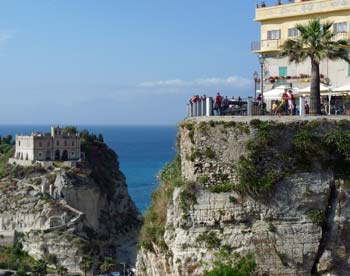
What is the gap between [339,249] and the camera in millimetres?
19969

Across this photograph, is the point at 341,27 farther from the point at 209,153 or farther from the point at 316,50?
the point at 209,153

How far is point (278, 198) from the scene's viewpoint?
66.0 feet

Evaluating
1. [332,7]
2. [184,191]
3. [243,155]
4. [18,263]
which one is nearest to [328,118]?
[243,155]

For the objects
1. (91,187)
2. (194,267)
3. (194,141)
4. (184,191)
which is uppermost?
(194,141)

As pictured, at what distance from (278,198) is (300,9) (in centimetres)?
1011

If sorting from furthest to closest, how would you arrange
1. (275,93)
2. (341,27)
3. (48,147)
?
(48,147), (275,93), (341,27)

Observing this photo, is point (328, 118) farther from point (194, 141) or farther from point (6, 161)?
point (6, 161)

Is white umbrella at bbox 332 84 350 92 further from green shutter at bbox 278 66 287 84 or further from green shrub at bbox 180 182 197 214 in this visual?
green shrub at bbox 180 182 197 214

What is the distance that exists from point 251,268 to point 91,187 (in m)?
87.0

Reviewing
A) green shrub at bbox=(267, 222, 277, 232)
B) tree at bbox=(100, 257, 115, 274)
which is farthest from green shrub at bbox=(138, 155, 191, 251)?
tree at bbox=(100, 257, 115, 274)

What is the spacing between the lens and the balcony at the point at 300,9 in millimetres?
26781

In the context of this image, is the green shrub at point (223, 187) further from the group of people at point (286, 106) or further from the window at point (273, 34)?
the window at point (273, 34)

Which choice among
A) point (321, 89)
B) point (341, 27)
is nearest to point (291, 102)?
point (321, 89)

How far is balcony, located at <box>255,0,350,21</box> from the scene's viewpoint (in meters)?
26.8
